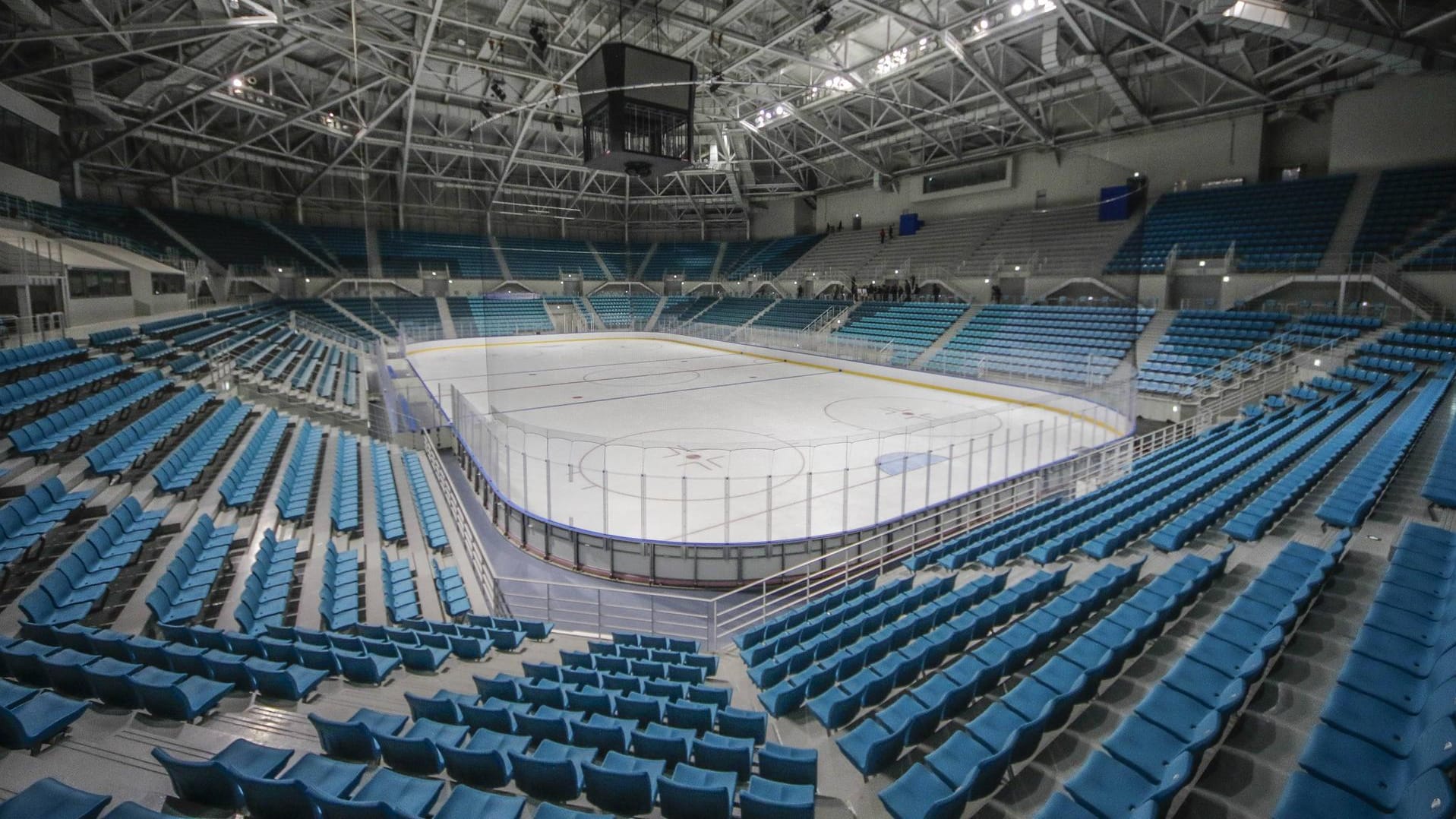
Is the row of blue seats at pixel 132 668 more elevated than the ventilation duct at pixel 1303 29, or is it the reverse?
the ventilation duct at pixel 1303 29

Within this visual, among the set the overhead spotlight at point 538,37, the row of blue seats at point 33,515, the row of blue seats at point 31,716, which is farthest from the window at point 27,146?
the row of blue seats at point 31,716

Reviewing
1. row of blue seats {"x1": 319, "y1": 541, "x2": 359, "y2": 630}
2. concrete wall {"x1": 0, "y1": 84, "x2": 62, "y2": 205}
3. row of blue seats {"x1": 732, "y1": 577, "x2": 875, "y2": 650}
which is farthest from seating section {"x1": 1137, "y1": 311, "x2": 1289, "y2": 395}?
concrete wall {"x1": 0, "y1": 84, "x2": 62, "y2": 205}

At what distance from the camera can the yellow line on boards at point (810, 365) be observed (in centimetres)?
1420

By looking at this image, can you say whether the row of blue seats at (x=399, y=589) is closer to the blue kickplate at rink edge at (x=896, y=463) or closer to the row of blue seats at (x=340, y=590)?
the row of blue seats at (x=340, y=590)

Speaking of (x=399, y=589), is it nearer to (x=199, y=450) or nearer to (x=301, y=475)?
(x=301, y=475)

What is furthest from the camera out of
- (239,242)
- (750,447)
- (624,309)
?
(624,309)

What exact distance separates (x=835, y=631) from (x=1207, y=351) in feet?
→ 56.7

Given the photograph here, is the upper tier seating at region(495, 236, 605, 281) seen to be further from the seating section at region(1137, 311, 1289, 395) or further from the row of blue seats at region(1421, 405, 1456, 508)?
the row of blue seats at region(1421, 405, 1456, 508)

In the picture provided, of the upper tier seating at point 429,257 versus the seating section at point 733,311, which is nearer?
the seating section at point 733,311

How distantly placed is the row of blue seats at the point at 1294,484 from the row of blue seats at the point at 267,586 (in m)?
9.86

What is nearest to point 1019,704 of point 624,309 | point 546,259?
point 624,309

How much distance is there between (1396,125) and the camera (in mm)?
19859

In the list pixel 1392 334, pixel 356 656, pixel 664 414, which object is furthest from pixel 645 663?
pixel 1392 334

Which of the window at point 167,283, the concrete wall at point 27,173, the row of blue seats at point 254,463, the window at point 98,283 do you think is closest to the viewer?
the row of blue seats at point 254,463
